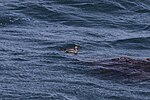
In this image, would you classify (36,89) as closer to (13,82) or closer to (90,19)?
(13,82)

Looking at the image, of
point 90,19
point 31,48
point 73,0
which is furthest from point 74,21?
point 31,48

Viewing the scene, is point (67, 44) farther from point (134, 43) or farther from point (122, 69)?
point (122, 69)

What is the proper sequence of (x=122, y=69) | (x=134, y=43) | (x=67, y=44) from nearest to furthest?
1. (x=122, y=69)
2. (x=67, y=44)
3. (x=134, y=43)

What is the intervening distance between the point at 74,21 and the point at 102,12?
1.67m

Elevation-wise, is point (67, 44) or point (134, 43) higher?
point (67, 44)

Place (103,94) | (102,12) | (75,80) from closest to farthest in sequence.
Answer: (103,94), (75,80), (102,12)

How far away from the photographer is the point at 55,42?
48.5 ft

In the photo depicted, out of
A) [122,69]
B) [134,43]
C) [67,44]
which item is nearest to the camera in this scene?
[122,69]

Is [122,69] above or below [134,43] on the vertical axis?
above

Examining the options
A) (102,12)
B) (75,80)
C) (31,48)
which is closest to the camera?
(75,80)

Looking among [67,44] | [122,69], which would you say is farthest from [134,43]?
[122,69]

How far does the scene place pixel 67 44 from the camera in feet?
47.9

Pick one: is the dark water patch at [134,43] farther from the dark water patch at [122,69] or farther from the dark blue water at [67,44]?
the dark water patch at [122,69]

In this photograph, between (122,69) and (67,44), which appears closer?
(122,69)
